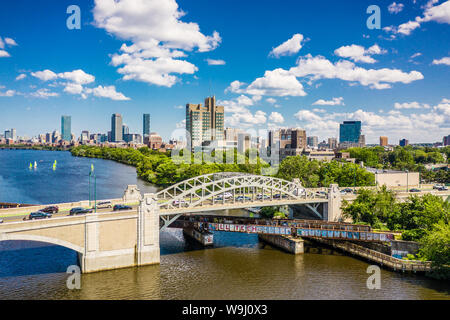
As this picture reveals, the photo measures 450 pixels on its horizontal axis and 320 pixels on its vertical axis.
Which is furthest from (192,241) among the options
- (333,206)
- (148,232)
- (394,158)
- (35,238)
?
(394,158)

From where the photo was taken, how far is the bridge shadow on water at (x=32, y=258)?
29500 millimetres

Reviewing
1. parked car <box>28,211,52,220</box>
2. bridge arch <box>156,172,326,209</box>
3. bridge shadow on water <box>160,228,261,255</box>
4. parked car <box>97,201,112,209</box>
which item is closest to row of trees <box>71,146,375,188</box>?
bridge arch <box>156,172,326,209</box>

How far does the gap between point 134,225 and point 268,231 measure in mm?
15212

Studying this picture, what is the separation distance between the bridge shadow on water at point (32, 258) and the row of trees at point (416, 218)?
33.0 meters

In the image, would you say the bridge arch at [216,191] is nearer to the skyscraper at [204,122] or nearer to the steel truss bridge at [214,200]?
the steel truss bridge at [214,200]

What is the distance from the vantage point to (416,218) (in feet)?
118

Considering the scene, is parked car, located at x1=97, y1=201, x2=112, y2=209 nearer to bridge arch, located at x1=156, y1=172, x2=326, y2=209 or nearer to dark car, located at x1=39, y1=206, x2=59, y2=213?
dark car, located at x1=39, y1=206, x2=59, y2=213

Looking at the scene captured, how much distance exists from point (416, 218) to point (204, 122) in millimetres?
126332

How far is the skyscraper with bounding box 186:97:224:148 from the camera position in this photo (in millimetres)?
153125

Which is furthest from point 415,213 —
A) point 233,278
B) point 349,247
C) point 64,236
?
point 64,236

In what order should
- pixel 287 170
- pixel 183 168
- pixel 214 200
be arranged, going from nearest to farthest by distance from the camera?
pixel 214 200, pixel 287 170, pixel 183 168

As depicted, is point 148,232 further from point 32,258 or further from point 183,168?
point 183,168

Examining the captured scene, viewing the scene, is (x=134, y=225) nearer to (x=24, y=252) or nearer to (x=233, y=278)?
(x=233, y=278)

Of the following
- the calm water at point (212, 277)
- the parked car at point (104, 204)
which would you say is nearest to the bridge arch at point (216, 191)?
the calm water at point (212, 277)
